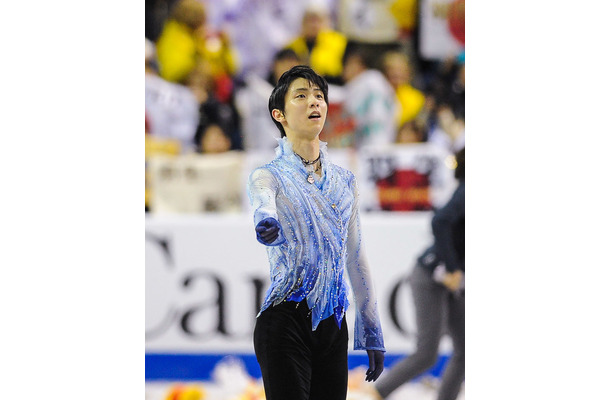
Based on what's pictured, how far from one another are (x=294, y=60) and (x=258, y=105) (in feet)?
0.98

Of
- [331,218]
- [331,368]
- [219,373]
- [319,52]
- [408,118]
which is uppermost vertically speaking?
[319,52]

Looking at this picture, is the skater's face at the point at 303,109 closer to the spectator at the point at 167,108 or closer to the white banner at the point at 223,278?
the white banner at the point at 223,278

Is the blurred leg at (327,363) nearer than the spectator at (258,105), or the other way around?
the blurred leg at (327,363)

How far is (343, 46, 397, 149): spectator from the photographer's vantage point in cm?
395

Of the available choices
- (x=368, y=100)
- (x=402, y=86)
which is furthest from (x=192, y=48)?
(x=402, y=86)

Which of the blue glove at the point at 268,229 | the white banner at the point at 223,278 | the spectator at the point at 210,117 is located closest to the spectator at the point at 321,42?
the spectator at the point at 210,117

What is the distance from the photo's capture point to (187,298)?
3.91 m

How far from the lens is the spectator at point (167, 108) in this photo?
12.8 feet

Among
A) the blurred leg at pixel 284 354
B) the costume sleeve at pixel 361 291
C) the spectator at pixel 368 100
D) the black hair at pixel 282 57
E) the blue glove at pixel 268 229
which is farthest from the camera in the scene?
the spectator at pixel 368 100

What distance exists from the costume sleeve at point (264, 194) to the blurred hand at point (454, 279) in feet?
4.52

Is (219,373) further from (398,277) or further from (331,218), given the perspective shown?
(331,218)

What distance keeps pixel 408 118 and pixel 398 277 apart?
83 centimetres

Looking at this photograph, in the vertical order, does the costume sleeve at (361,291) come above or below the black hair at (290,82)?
below

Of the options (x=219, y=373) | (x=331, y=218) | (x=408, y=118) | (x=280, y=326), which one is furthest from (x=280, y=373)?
(x=408, y=118)
